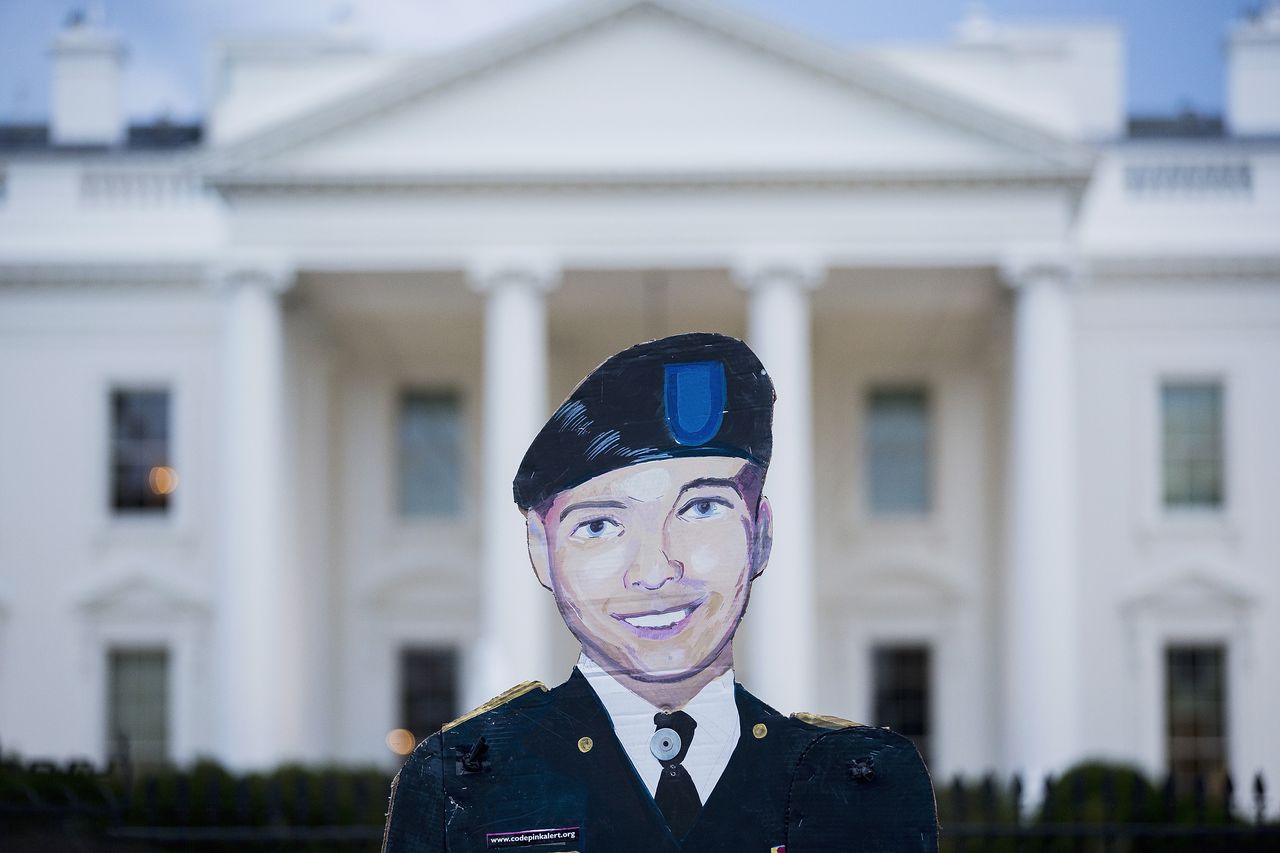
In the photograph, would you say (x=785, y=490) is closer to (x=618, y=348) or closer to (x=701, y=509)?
(x=618, y=348)

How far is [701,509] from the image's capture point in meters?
2.91

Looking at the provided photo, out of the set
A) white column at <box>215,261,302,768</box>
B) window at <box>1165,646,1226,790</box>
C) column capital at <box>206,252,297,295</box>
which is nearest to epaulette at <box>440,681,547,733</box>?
white column at <box>215,261,302,768</box>

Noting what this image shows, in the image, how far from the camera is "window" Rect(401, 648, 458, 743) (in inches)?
994

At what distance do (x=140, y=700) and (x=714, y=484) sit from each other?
2384 centimetres

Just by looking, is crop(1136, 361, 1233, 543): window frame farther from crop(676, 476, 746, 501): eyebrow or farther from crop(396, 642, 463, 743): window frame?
crop(676, 476, 746, 501): eyebrow

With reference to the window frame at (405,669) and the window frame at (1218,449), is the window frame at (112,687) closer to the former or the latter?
the window frame at (405,669)

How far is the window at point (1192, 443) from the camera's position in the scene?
2406 centimetres

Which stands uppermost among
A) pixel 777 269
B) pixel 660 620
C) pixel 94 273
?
pixel 94 273

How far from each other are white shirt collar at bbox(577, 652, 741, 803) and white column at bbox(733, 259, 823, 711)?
16633 millimetres

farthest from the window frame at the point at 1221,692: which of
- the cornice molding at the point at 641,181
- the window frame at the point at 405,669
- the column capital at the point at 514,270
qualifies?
the column capital at the point at 514,270

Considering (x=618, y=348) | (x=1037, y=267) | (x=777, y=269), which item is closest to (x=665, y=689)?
(x=777, y=269)

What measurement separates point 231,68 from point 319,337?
4.37m

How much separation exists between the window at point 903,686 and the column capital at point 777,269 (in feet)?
25.5

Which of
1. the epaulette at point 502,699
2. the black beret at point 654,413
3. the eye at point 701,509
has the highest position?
the black beret at point 654,413
